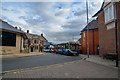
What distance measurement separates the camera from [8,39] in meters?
16.3

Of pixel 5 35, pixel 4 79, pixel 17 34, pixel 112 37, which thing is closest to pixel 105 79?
pixel 4 79

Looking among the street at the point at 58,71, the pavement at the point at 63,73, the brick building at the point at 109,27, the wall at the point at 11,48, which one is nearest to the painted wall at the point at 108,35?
the brick building at the point at 109,27

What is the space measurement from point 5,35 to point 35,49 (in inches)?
1167

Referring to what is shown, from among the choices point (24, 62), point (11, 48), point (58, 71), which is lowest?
point (24, 62)

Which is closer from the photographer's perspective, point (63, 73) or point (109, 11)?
point (63, 73)

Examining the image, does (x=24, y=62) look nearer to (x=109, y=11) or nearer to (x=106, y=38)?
(x=106, y=38)

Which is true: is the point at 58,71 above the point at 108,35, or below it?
below

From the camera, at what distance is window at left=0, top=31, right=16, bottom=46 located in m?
15.3

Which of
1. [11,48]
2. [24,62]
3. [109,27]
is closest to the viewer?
[24,62]

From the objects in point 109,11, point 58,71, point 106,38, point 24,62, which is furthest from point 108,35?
point 24,62

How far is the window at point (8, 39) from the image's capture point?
15327mm

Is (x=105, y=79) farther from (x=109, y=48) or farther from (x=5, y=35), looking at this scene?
(x=5, y=35)

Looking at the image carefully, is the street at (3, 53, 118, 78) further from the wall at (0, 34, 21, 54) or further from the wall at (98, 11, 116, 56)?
the wall at (0, 34, 21, 54)

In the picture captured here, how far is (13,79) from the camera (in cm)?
430
